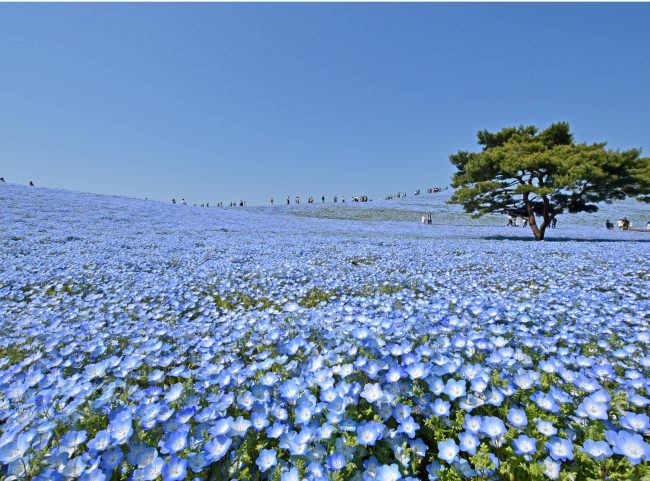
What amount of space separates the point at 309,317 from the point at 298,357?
3.61 feet

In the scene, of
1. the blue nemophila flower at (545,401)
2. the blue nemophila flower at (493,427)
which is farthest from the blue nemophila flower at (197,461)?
the blue nemophila flower at (545,401)

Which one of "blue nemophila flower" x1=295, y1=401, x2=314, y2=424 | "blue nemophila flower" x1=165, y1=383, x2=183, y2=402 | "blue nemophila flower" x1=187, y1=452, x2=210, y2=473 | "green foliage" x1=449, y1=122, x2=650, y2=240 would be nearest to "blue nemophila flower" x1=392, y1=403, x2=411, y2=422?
"blue nemophila flower" x1=295, y1=401, x2=314, y2=424

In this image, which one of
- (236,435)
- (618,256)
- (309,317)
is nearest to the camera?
(236,435)

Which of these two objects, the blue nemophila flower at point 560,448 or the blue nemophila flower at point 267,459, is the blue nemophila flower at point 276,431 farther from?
the blue nemophila flower at point 560,448

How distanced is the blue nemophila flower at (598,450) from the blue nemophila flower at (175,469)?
202cm

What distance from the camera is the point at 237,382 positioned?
219cm

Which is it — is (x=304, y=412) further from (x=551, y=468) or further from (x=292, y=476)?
(x=551, y=468)

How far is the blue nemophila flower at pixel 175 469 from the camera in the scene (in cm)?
146

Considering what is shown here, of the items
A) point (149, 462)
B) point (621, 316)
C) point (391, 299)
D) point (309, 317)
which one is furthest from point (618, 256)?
point (149, 462)

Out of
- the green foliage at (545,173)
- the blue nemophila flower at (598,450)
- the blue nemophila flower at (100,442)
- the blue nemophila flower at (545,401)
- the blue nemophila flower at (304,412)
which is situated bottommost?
the blue nemophila flower at (100,442)

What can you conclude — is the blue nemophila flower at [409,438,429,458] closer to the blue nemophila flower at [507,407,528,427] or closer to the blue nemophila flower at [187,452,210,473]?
the blue nemophila flower at [507,407,528,427]

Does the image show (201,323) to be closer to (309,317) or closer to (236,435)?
(309,317)

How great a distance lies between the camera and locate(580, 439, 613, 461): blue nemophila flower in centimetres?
148

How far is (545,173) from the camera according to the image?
16.8 metres
